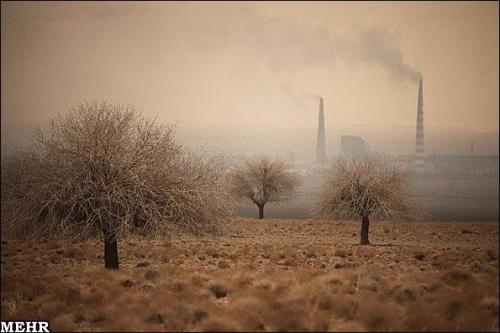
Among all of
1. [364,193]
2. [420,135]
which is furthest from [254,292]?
[420,135]

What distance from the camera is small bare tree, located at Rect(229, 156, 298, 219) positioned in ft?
145

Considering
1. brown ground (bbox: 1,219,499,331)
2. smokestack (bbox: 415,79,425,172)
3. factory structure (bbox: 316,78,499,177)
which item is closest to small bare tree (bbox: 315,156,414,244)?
brown ground (bbox: 1,219,499,331)

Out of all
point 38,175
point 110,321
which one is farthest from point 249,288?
point 38,175

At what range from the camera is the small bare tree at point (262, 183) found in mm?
44250

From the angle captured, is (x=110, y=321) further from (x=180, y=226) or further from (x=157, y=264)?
(x=157, y=264)

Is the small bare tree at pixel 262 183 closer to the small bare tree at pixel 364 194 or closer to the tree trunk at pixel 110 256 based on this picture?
the small bare tree at pixel 364 194

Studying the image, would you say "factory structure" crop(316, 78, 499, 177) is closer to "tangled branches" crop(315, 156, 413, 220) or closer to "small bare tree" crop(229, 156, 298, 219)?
"small bare tree" crop(229, 156, 298, 219)

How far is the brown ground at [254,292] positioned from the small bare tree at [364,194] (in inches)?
240

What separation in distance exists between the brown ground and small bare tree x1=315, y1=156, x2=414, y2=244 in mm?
6084

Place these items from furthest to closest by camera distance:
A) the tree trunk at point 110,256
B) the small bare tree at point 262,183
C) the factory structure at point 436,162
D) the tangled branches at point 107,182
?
the factory structure at point 436,162 < the small bare tree at point 262,183 < the tree trunk at point 110,256 < the tangled branches at point 107,182

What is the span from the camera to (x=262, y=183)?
4488cm

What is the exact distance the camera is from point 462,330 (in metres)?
7.44


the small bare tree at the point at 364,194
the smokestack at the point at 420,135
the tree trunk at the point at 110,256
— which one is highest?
the smokestack at the point at 420,135

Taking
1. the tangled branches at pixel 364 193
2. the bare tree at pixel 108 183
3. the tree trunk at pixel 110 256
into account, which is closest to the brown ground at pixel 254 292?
the tree trunk at pixel 110 256
